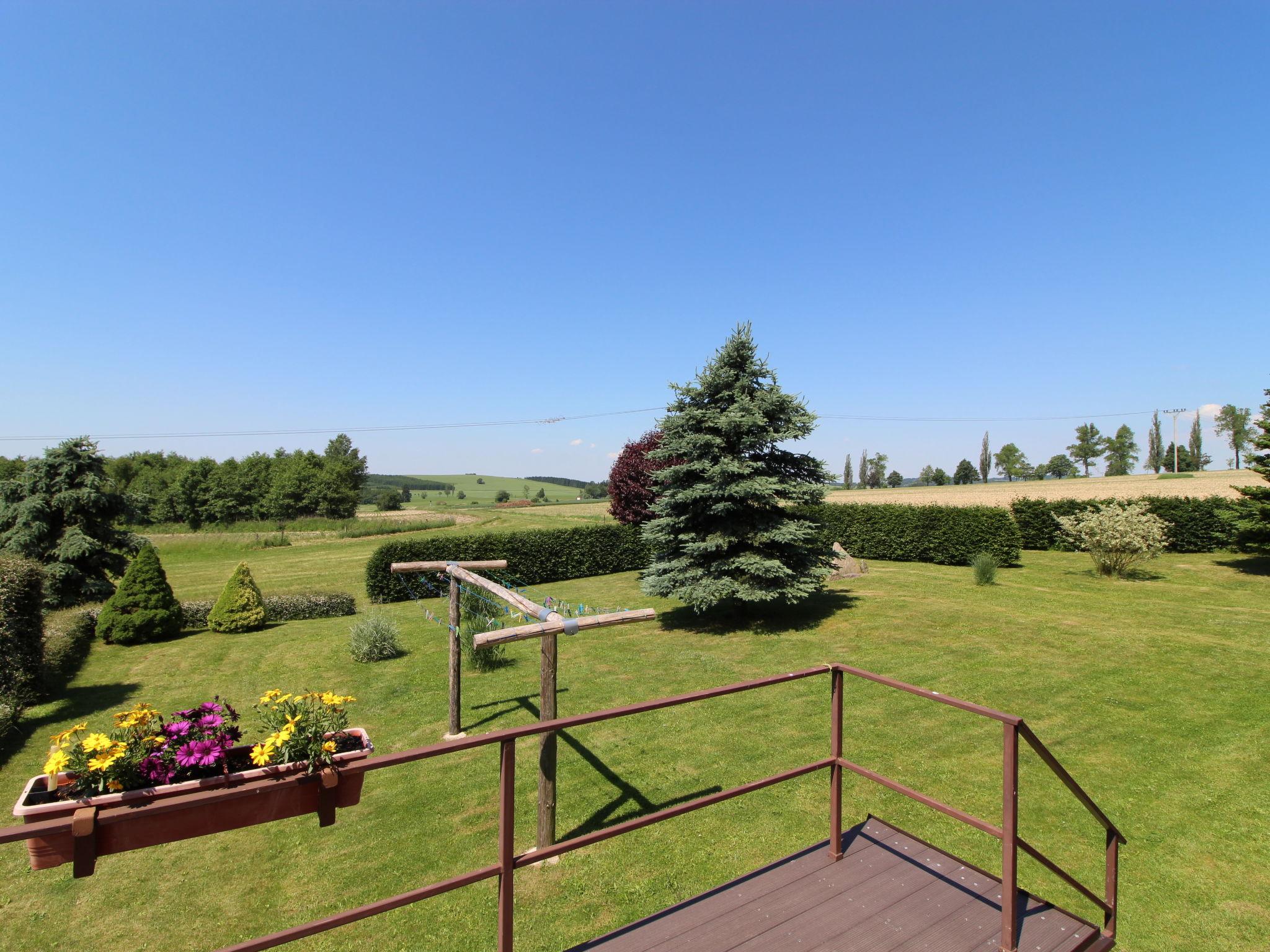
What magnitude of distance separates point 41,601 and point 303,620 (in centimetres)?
594

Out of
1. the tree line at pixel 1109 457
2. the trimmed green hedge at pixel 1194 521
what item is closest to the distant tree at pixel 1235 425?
the tree line at pixel 1109 457

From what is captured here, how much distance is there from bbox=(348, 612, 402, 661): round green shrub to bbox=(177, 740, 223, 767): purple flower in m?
10.0

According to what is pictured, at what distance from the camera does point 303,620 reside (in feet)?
51.8

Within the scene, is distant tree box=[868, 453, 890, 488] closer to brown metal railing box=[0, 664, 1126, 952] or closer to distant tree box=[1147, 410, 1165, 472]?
distant tree box=[1147, 410, 1165, 472]

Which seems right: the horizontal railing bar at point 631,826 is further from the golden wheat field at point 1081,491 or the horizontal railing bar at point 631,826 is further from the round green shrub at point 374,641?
the golden wheat field at point 1081,491

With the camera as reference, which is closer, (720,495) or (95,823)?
(95,823)

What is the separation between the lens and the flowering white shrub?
16484mm

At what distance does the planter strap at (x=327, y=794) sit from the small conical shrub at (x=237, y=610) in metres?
14.1

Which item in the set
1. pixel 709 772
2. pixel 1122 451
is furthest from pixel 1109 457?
pixel 709 772

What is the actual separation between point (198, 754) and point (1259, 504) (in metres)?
25.6

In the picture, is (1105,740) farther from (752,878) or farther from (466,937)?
(466,937)

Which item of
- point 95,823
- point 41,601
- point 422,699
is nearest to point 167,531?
point 41,601

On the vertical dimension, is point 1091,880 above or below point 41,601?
→ below

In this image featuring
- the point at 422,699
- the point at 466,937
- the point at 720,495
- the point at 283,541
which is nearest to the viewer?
the point at 466,937
